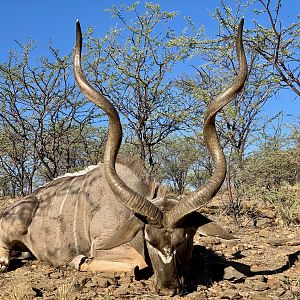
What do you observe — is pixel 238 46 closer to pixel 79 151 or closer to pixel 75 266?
pixel 75 266

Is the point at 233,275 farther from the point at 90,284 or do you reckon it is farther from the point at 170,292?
the point at 90,284

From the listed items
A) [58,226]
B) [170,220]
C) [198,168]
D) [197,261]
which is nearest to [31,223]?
[58,226]

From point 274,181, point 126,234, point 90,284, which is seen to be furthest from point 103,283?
point 274,181

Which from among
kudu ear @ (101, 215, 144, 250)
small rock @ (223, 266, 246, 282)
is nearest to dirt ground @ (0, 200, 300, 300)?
small rock @ (223, 266, 246, 282)

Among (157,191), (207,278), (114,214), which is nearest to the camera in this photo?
(207,278)

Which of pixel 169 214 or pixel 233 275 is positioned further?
pixel 233 275

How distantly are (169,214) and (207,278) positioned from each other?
0.66 metres

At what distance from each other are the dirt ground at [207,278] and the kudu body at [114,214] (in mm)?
207

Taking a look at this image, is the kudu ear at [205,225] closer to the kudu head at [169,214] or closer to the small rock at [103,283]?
the kudu head at [169,214]

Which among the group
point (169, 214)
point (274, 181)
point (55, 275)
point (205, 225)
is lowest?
point (55, 275)

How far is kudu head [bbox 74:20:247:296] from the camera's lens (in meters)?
3.03

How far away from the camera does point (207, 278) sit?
3.41m

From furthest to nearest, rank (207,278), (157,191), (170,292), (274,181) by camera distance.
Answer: (274,181)
(157,191)
(207,278)
(170,292)

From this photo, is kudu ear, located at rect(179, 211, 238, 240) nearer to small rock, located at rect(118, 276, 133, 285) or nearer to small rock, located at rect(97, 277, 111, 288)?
small rock, located at rect(118, 276, 133, 285)
